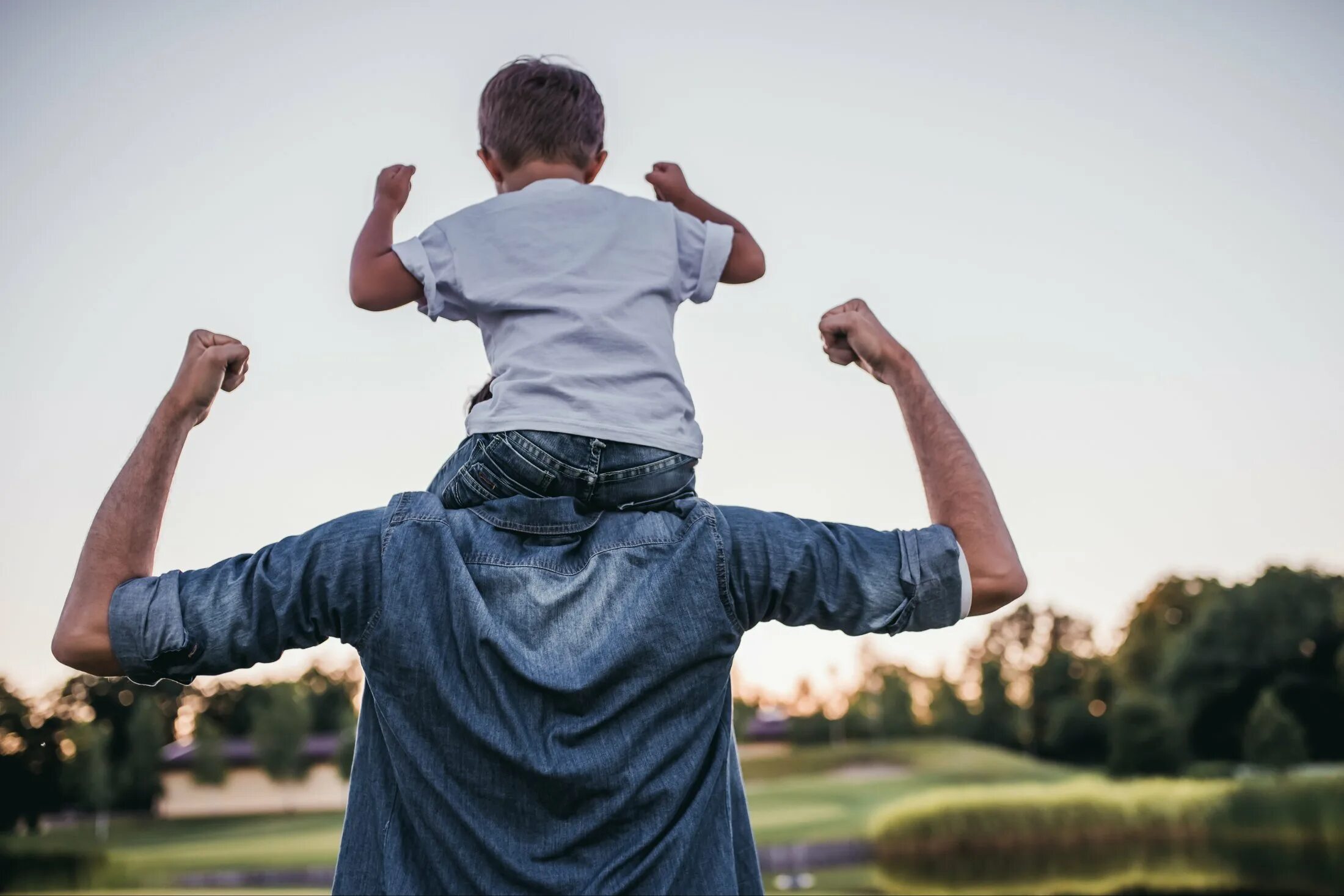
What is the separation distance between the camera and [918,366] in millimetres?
1577

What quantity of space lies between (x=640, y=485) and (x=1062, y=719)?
3599 centimetres

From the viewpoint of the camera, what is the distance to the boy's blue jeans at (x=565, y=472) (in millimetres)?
1398

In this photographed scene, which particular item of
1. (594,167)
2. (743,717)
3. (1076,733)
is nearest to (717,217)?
(594,167)

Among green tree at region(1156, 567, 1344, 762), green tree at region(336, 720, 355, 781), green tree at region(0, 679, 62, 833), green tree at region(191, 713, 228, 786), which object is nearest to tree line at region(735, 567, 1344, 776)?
green tree at region(1156, 567, 1344, 762)

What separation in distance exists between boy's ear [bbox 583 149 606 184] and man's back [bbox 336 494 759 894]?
53 cm

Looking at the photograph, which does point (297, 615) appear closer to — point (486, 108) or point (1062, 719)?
point (486, 108)

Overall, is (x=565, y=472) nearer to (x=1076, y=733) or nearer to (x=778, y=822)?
(x=778, y=822)

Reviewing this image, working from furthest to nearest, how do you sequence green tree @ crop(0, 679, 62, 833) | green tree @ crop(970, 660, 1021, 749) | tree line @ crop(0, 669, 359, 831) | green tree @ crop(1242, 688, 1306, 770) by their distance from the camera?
green tree @ crop(970, 660, 1021, 749) < green tree @ crop(1242, 688, 1306, 770) < tree line @ crop(0, 669, 359, 831) < green tree @ crop(0, 679, 62, 833)

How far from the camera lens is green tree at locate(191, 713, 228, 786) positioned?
100ft

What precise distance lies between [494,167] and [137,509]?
0.68 meters

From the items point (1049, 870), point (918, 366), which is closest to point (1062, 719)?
point (1049, 870)

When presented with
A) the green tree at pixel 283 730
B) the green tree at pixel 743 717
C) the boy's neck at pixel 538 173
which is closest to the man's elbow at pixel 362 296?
the boy's neck at pixel 538 173

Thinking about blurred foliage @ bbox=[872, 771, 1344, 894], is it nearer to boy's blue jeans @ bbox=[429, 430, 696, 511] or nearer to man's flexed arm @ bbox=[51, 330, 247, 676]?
boy's blue jeans @ bbox=[429, 430, 696, 511]

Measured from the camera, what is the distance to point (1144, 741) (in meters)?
31.5
